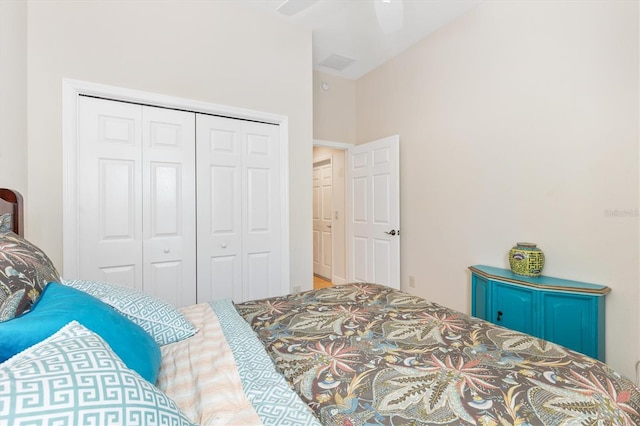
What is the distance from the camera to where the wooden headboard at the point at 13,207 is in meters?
1.41

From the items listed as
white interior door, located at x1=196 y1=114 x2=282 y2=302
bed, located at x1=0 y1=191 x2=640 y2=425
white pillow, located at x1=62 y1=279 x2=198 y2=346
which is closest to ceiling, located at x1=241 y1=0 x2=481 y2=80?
white interior door, located at x1=196 y1=114 x2=282 y2=302

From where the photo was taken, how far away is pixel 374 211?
150 inches

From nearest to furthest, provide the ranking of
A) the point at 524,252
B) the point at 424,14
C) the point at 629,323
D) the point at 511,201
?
the point at 629,323, the point at 524,252, the point at 511,201, the point at 424,14

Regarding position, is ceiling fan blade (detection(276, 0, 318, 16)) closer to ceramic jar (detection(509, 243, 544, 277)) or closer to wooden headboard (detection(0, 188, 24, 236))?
wooden headboard (detection(0, 188, 24, 236))

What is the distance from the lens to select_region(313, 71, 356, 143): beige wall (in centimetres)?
405

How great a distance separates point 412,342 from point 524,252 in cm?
171

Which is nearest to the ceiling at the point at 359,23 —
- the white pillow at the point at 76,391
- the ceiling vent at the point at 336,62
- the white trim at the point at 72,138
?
the ceiling vent at the point at 336,62

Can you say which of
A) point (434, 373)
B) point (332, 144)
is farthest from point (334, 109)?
point (434, 373)

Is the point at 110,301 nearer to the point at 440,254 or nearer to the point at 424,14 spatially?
the point at 440,254

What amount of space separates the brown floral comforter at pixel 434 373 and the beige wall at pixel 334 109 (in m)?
3.06

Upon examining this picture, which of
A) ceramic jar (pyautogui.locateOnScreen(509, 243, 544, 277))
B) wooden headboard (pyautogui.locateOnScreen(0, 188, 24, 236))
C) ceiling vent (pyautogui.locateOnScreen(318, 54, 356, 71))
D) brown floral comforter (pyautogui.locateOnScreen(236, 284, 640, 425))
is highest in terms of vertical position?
ceiling vent (pyautogui.locateOnScreen(318, 54, 356, 71))

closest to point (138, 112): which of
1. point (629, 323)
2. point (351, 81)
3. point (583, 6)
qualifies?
point (351, 81)

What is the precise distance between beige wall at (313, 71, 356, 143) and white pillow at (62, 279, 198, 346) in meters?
Answer: 3.14

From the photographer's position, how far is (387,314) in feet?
4.94
